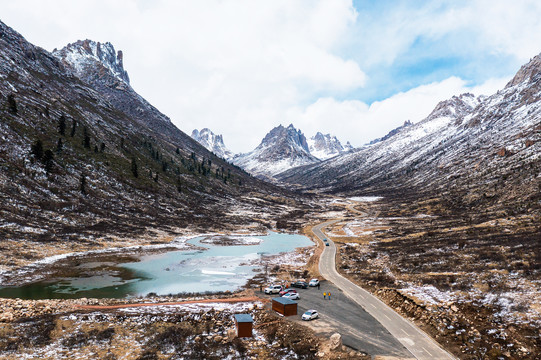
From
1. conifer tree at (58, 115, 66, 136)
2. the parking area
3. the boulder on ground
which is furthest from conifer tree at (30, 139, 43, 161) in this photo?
the boulder on ground

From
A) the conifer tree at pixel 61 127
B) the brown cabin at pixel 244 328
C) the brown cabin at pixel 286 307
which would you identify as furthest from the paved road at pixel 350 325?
the conifer tree at pixel 61 127

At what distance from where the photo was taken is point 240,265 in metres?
71.1

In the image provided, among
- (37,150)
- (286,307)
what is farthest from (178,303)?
(37,150)

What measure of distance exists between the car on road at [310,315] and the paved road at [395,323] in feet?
24.7

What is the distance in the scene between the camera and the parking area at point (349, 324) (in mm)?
29383

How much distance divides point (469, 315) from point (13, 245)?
83917 millimetres

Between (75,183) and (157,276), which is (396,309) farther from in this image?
(75,183)

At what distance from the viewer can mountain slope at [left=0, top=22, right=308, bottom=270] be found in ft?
266

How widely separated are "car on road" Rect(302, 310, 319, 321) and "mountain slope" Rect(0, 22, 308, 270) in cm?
5794

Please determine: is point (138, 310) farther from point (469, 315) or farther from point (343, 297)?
point (469, 315)

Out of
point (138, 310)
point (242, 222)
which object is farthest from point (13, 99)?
point (138, 310)

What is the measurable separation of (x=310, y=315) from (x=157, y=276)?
122 feet

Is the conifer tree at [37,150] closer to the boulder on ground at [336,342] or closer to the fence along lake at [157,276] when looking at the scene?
the fence along lake at [157,276]

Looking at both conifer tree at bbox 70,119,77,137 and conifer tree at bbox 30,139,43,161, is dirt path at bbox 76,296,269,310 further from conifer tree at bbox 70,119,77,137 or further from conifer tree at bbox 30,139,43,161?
conifer tree at bbox 70,119,77,137
